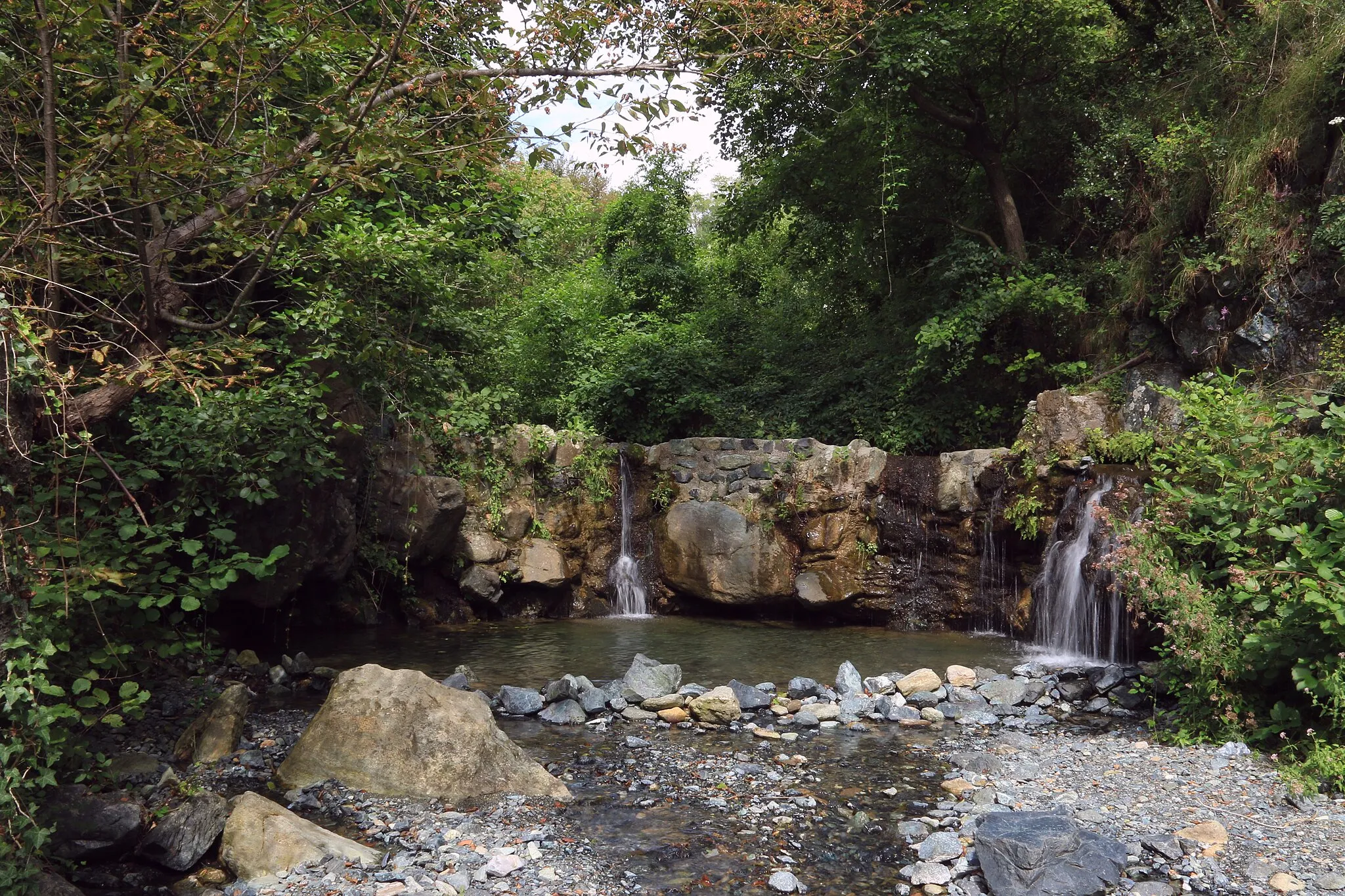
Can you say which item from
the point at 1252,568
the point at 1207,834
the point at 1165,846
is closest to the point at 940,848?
the point at 1165,846

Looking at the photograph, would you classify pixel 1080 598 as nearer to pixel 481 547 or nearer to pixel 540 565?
pixel 540 565

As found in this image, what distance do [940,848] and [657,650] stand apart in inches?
207

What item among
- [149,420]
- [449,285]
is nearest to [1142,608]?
[449,285]

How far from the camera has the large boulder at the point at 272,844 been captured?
3887 millimetres

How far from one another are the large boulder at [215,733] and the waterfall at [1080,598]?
707 cm

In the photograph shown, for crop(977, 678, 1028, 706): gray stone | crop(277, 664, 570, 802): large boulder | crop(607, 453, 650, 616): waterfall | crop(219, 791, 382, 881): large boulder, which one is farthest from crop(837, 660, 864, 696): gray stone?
crop(607, 453, 650, 616): waterfall

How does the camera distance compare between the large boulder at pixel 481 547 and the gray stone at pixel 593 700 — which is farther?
the large boulder at pixel 481 547

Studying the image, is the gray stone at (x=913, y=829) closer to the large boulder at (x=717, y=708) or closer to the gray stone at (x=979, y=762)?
the gray stone at (x=979, y=762)

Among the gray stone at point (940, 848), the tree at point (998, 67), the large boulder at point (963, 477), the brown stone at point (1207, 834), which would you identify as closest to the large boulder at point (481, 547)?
the large boulder at point (963, 477)

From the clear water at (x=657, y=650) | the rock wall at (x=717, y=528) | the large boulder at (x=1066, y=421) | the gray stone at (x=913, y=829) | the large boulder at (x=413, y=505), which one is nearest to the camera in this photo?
the gray stone at (x=913, y=829)

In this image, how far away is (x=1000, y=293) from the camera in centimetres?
1173

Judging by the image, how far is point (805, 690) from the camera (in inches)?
288

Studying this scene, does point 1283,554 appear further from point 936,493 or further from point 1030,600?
point 936,493

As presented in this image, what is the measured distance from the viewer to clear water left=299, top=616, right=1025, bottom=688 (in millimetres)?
8219
